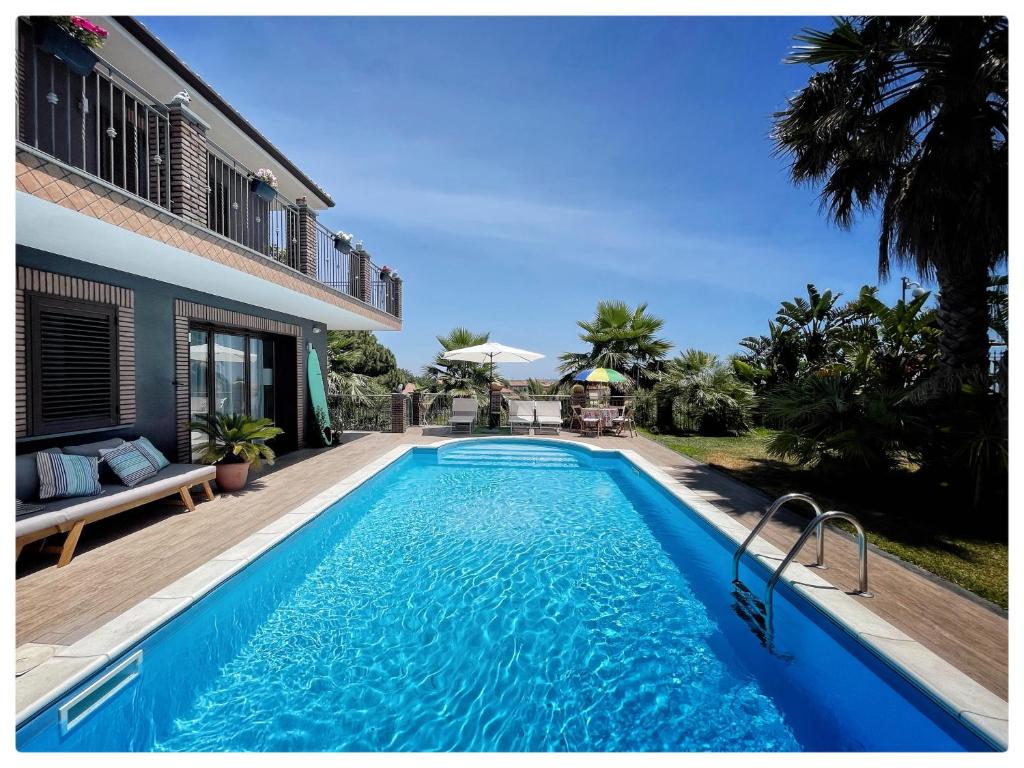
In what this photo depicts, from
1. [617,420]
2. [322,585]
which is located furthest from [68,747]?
[617,420]

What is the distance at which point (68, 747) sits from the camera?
2.49 metres

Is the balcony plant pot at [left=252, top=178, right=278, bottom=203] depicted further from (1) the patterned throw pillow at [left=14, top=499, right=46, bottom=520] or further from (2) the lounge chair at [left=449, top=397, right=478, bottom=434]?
(2) the lounge chair at [left=449, top=397, right=478, bottom=434]

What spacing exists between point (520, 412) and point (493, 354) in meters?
2.18

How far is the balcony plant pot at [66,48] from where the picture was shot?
4.09 m

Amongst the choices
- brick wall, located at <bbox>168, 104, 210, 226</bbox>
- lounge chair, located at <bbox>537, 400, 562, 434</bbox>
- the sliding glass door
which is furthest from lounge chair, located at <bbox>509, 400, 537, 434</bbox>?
brick wall, located at <bbox>168, 104, 210, 226</bbox>

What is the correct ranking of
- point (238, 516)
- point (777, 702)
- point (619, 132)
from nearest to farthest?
1. point (777, 702)
2. point (238, 516)
3. point (619, 132)

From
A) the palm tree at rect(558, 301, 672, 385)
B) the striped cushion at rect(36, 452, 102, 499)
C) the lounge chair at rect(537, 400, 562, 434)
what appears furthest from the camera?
the palm tree at rect(558, 301, 672, 385)

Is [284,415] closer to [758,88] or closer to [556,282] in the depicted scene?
[758,88]

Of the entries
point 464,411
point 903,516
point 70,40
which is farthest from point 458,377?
point 903,516

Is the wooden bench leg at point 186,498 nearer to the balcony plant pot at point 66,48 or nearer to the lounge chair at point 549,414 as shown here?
the balcony plant pot at point 66,48

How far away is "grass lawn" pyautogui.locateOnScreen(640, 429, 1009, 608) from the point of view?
4.30 meters

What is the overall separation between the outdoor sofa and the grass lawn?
8057mm

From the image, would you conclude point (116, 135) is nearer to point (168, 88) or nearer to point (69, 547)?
point (168, 88)

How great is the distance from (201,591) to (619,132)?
10821mm
